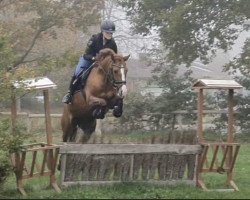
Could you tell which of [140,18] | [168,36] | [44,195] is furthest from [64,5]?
[44,195]

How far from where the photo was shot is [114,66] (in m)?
10.8

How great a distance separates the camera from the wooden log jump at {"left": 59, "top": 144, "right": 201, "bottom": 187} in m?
9.62

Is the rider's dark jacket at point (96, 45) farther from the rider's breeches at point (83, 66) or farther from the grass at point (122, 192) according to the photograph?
the grass at point (122, 192)

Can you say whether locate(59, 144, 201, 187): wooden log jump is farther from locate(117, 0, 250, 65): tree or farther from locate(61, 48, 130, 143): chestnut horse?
locate(117, 0, 250, 65): tree

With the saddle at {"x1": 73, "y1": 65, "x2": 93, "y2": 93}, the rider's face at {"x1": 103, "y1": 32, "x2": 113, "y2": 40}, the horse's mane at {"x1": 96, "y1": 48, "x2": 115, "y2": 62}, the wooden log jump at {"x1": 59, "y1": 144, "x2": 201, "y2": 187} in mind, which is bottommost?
the wooden log jump at {"x1": 59, "y1": 144, "x2": 201, "y2": 187}

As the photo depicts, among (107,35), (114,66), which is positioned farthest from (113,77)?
(107,35)

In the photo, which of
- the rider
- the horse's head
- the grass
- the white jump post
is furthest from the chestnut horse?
the grass

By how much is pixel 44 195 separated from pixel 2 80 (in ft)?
8.52

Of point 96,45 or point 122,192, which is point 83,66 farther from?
point 122,192

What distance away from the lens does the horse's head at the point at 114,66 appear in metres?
10.7

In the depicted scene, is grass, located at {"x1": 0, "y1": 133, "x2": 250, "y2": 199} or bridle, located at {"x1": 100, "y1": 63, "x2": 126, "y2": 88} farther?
bridle, located at {"x1": 100, "y1": 63, "x2": 126, "y2": 88}

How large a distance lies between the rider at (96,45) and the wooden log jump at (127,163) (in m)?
2.59

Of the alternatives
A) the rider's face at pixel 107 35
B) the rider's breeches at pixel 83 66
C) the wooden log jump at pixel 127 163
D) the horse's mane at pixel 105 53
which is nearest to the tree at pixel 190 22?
the rider's breeches at pixel 83 66

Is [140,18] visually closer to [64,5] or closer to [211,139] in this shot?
[64,5]
